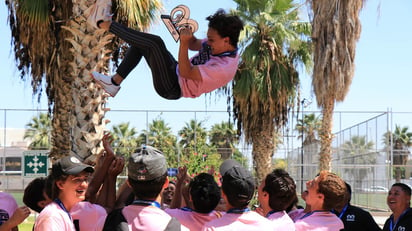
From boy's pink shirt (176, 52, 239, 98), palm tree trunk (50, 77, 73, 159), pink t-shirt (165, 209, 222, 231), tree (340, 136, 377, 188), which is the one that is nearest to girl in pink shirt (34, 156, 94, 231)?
pink t-shirt (165, 209, 222, 231)

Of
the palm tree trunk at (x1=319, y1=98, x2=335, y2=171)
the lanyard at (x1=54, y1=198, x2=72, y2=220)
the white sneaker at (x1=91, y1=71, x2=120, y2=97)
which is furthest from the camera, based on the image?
the palm tree trunk at (x1=319, y1=98, x2=335, y2=171)

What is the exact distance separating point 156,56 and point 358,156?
23.2 metres

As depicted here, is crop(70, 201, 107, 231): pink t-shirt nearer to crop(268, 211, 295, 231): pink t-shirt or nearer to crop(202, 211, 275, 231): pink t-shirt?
crop(202, 211, 275, 231): pink t-shirt

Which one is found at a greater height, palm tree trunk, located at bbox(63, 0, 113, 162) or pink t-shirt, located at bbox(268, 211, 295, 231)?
palm tree trunk, located at bbox(63, 0, 113, 162)

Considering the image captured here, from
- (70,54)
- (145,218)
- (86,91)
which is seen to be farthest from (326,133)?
(145,218)

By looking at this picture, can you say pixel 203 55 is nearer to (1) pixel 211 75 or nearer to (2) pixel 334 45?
(1) pixel 211 75

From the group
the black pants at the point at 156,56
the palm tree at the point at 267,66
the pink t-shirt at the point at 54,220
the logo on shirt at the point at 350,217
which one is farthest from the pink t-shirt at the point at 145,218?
the palm tree at the point at 267,66

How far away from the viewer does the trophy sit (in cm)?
514

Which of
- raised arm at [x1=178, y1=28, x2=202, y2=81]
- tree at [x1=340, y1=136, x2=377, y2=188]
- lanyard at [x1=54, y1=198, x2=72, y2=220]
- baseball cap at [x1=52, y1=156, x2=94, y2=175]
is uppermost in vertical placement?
raised arm at [x1=178, y1=28, x2=202, y2=81]

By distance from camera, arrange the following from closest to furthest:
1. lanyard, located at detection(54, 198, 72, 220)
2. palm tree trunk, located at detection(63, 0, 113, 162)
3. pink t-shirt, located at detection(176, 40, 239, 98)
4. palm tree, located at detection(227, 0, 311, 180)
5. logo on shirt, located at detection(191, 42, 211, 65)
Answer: lanyard, located at detection(54, 198, 72, 220)
pink t-shirt, located at detection(176, 40, 239, 98)
logo on shirt, located at detection(191, 42, 211, 65)
palm tree trunk, located at detection(63, 0, 113, 162)
palm tree, located at detection(227, 0, 311, 180)

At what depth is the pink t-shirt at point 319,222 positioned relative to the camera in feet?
15.5

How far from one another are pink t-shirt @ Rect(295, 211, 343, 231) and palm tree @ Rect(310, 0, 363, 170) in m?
14.2

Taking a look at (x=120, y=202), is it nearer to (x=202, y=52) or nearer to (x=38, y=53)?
(x=202, y=52)

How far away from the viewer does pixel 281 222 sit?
4488 mm
